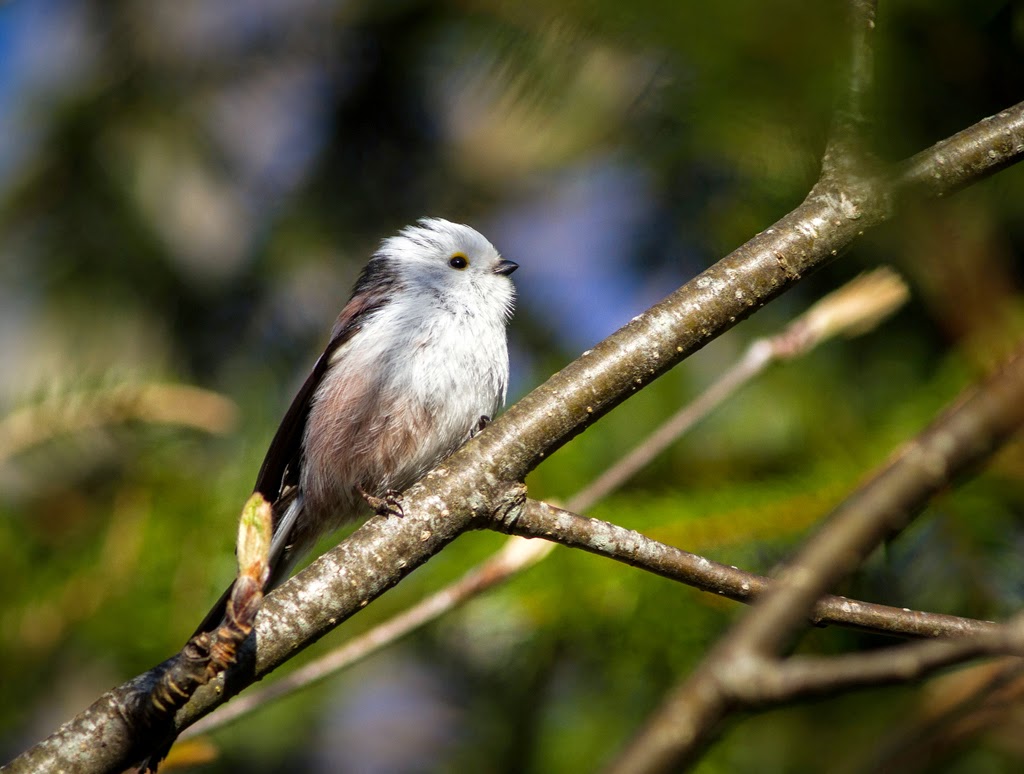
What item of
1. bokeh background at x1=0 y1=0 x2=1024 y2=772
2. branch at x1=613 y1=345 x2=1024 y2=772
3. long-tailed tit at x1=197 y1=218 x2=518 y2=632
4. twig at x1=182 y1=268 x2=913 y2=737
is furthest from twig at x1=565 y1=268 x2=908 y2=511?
branch at x1=613 y1=345 x2=1024 y2=772

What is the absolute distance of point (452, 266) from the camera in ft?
13.0

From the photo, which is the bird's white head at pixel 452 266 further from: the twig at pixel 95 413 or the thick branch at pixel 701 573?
the thick branch at pixel 701 573

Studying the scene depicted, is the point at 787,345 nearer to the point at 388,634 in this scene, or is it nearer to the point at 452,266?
the point at 388,634

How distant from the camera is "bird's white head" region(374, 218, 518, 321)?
3.63 meters

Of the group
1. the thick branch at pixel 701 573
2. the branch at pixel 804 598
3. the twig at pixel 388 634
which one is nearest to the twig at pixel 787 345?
the twig at pixel 388 634

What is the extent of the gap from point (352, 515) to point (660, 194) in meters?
1.66

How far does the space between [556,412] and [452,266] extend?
2.03m

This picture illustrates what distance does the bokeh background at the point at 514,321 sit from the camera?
43.7 inches

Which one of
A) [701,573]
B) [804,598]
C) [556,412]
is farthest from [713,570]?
[804,598]

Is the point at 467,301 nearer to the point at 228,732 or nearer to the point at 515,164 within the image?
the point at 228,732

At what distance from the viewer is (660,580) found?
8.70 feet

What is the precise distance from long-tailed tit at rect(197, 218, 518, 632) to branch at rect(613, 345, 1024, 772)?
227cm

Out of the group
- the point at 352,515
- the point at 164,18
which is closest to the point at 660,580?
the point at 352,515

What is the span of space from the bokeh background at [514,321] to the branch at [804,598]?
0.11 meters
